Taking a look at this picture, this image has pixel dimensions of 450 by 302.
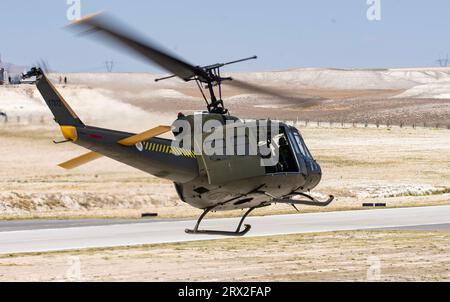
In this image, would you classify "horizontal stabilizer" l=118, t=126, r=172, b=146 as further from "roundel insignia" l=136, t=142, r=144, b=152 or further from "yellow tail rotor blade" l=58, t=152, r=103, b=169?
"yellow tail rotor blade" l=58, t=152, r=103, b=169

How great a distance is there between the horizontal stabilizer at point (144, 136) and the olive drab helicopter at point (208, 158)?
1.1 inches

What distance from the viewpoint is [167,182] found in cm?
5875

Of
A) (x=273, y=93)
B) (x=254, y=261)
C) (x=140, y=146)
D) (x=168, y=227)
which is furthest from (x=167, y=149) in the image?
(x=168, y=227)

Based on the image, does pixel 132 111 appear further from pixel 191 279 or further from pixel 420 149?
pixel 420 149

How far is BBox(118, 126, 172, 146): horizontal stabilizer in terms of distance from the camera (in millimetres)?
24031

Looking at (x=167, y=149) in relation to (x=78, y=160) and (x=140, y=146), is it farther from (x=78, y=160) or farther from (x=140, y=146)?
(x=78, y=160)

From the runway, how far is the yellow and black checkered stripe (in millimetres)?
5510

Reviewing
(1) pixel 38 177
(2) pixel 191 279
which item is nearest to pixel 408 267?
(2) pixel 191 279

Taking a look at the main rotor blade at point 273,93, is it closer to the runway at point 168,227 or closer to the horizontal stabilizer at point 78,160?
the horizontal stabilizer at point 78,160

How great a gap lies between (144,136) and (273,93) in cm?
360

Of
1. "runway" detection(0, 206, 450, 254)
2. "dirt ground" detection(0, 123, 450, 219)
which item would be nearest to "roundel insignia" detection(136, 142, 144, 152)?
"runway" detection(0, 206, 450, 254)

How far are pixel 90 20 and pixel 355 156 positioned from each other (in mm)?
61529

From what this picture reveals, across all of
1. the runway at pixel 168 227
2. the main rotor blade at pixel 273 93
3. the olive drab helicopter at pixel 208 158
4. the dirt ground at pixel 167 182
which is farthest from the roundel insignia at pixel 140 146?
the dirt ground at pixel 167 182
